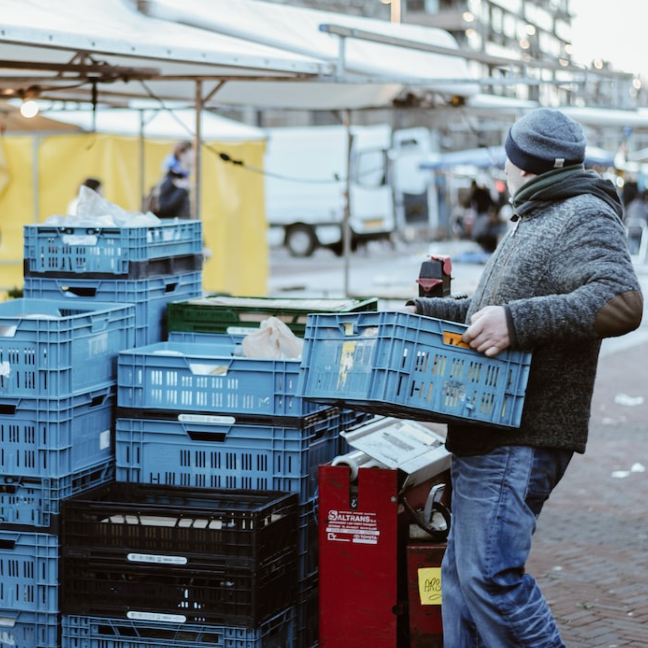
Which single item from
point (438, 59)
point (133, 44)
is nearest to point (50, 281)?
point (133, 44)

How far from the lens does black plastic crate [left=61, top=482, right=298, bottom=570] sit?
4270 mm

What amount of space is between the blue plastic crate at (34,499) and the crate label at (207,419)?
449mm

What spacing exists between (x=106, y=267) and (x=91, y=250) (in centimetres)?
11

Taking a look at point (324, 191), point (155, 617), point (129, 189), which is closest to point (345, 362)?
point (155, 617)

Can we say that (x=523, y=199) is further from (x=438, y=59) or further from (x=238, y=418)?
(x=438, y=59)

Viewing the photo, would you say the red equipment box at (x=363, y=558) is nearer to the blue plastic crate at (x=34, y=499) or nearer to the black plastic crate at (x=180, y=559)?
the black plastic crate at (x=180, y=559)

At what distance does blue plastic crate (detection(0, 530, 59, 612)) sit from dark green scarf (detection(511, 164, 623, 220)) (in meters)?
2.18

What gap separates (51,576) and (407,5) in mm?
89396

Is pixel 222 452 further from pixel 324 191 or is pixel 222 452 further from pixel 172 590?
pixel 324 191

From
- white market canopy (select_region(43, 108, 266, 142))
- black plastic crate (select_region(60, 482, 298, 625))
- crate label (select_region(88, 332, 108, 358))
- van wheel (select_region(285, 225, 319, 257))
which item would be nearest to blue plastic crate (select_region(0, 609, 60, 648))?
black plastic crate (select_region(60, 482, 298, 625))

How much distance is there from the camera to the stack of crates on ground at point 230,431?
182 inches

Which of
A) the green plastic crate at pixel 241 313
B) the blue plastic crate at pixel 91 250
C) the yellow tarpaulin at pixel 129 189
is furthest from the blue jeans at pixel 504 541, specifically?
the yellow tarpaulin at pixel 129 189

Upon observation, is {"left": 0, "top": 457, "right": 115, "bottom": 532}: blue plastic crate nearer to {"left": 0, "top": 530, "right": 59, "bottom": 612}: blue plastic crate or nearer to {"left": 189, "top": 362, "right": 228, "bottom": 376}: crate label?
{"left": 0, "top": 530, "right": 59, "bottom": 612}: blue plastic crate

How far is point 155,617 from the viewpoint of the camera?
14.5 ft
